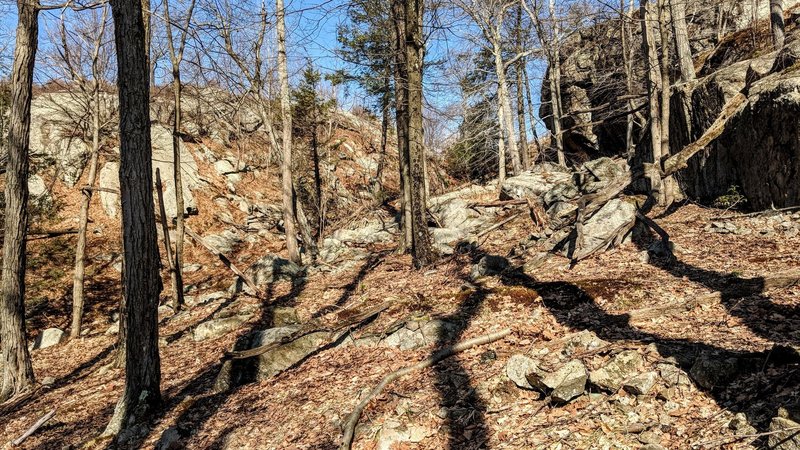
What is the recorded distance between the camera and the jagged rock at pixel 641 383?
405 cm

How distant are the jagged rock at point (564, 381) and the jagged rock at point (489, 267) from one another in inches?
182

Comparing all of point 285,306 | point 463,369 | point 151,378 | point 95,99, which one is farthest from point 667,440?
point 95,99

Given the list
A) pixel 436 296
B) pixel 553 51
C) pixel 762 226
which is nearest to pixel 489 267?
pixel 436 296

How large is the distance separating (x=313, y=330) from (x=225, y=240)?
12.1 m

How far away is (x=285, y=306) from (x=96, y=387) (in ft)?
12.1

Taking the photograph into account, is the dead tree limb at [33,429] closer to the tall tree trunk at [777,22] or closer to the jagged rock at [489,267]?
the jagged rock at [489,267]

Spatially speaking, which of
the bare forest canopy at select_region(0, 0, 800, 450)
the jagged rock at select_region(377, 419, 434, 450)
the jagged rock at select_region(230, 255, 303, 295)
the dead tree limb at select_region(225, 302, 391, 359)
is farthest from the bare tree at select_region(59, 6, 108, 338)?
the jagged rock at select_region(377, 419, 434, 450)

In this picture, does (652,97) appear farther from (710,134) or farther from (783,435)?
(783,435)

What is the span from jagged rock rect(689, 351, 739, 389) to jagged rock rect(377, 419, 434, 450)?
233 cm

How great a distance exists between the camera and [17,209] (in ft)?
27.5

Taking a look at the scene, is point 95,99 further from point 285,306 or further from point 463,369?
point 463,369

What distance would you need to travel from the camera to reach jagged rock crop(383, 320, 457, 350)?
6.42m

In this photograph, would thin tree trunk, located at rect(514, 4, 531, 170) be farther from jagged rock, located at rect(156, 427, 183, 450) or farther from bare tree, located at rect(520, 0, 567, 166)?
jagged rock, located at rect(156, 427, 183, 450)

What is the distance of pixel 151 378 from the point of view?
6387 mm
